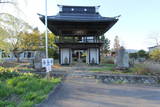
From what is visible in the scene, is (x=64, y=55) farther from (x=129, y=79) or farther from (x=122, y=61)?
(x=129, y=79)

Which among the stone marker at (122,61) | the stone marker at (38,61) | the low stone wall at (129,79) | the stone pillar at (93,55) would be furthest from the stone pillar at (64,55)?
the low stone wall at (129,79)

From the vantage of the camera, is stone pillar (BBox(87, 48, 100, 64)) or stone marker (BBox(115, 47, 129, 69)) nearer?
stone marker (BBox(115, 47, 129, 69))

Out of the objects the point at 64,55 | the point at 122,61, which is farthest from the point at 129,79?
the point at 64,55

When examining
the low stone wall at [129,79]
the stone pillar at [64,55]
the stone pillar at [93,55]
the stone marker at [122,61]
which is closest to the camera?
the low stone wall at [129,79]

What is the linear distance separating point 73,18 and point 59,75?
9.11 m

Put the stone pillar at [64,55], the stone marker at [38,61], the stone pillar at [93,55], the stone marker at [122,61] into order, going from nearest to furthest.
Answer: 1. the stone marker at [38,61]
2. the stone marker at [122,61]
3. the stone pillar at [64,55]
4. the stone pillar at [93,55]

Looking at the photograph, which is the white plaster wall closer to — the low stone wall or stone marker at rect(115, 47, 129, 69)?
stone marker at rect(115, 47, 129, 69)

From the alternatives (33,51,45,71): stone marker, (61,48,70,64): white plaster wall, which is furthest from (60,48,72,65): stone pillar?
(33,51,45,71): stone marker

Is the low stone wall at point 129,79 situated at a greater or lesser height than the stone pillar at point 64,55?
lesser

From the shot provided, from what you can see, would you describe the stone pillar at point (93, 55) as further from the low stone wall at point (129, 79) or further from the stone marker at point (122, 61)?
the low stone wall at point (129, 79)

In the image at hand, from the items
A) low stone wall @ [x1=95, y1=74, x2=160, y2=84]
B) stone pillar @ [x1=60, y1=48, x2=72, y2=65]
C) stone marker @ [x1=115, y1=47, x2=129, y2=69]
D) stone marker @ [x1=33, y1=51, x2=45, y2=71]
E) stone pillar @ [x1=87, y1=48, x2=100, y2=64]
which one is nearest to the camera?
low stone wall @ [x1=95, y1=74, x2=160, y2=84]

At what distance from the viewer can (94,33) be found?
21328mm

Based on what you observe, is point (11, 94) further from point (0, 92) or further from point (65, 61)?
point (65, 61)

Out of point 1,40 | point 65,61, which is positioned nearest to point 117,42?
point 65,61
